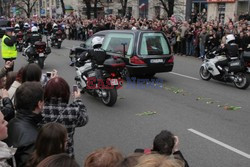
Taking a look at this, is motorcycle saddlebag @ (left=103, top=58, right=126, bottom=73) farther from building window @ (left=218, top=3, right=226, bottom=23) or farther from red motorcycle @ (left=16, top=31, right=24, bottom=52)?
building window @ (left=218, top=3, right=226, bottom=23)

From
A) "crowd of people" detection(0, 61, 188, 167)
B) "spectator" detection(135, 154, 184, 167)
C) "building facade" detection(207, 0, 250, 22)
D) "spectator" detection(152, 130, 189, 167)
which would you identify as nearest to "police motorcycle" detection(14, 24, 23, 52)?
"crowd of people" detection(0, 61, 188, 167)

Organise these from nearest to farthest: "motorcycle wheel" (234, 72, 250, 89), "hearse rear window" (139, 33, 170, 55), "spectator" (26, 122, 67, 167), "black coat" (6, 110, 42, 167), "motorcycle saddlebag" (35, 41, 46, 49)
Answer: "spectator" (26, 122, 67, 167) → "black coat" (6, 110, 42, 167) → "motorcycle wheel" (234, 72, 250, 89) → "hearse rear window" (139, 33, 170, 55) → "motorcycle saddlebag" (35, 41, 46, 49)

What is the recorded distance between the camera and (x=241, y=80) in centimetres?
1027

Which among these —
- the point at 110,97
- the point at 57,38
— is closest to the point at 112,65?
A: the point at 110,97

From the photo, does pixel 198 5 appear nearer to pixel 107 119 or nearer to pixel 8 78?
pixel 107 119

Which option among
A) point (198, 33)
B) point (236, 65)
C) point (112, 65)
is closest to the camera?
point (112, 65)

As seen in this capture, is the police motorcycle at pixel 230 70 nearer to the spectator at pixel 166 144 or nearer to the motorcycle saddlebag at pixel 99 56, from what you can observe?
the motorcycle saddlebag at pixel 99 56

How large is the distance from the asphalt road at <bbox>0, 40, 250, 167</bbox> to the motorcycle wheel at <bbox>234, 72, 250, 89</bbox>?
183 millimetres

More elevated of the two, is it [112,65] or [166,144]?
[112,65]

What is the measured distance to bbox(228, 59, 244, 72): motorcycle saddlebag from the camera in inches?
408

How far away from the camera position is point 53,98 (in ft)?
12.5

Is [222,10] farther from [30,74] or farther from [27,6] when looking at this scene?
[27,6]

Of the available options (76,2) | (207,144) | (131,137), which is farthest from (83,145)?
(76,2)

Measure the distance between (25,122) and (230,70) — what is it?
27.4 feet
